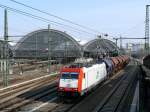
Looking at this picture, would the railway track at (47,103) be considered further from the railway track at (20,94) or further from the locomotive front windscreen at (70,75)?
the locomotive front windscreen at (70,75)

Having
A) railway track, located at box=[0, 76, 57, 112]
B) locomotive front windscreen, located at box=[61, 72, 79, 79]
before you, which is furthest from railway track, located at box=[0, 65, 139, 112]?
locomotive front windscreen, located at box=[61, 72, 79, 79]

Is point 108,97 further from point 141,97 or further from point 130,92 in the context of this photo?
point 130,92

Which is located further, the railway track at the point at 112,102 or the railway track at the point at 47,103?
the railway track at the point at 112,102

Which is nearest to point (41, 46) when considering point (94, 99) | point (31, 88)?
point (31, 88)

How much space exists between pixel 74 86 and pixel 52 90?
9240 mm

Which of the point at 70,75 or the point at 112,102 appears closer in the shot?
the point at 70,75

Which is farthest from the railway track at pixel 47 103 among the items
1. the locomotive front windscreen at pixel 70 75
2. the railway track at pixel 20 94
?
the locomotive front windscreen at pixel 70 75

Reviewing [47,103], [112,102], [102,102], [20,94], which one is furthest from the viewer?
[20,94]

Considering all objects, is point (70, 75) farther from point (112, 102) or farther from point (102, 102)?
point (112, 102)

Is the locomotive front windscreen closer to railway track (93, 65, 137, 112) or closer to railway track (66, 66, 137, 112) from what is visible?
railway track (66, 66, 137, 112)

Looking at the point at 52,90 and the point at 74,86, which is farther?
the point at 52,90

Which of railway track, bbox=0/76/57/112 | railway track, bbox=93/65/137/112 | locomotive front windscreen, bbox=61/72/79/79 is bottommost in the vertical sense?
railway track, bbox=93/65/137/112

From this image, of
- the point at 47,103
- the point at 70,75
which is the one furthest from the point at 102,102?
the point at 47,103

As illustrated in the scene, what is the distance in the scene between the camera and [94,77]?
34188 mm
